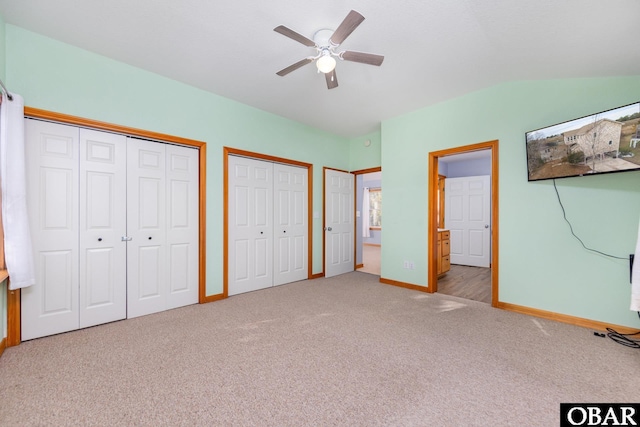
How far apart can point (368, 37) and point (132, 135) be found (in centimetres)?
264

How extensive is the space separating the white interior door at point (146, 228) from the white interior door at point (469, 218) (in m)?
5.99

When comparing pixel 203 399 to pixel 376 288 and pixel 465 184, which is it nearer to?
pixel 376 288

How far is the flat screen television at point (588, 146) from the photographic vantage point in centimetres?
210

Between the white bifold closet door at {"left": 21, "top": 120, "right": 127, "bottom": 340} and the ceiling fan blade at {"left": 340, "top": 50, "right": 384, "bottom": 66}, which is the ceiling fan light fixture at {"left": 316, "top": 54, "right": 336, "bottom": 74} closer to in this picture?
the ceiling fan blade at {"left": 340, "top": 50, "right": 384, "bottom": 66}

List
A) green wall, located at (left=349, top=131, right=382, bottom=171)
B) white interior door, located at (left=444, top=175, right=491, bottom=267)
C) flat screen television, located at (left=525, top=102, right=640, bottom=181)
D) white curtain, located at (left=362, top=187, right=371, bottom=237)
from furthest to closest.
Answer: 1. white curtain, located at (left=362, top=187, right=371, bottom=237)
2. white interior door, located at (left=444, top=175, right=491, bottom=267)
3. green wall, located at (left=349, top=131, right=382, bottom=171)
4. flat screen television, located at (left=525, top=102, right=640, bottom=181)

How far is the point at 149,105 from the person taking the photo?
116 inches

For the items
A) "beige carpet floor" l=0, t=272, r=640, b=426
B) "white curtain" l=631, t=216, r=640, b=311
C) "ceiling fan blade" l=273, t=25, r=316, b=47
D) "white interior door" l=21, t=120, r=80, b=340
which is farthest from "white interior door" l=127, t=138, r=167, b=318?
"white curtain" l=631, t=216, r=640, b=311

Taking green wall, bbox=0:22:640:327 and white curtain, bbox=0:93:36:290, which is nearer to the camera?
white curtain, bbox=0:93:36:290

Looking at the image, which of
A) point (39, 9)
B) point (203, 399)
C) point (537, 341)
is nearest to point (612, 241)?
point (537, 341)

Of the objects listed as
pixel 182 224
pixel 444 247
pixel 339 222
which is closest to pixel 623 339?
pixel 444 247

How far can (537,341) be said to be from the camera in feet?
7.59

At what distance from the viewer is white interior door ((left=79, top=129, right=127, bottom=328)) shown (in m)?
2.59

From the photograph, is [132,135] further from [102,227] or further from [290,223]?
[290,223]

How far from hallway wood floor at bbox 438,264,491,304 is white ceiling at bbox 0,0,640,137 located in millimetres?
2788
